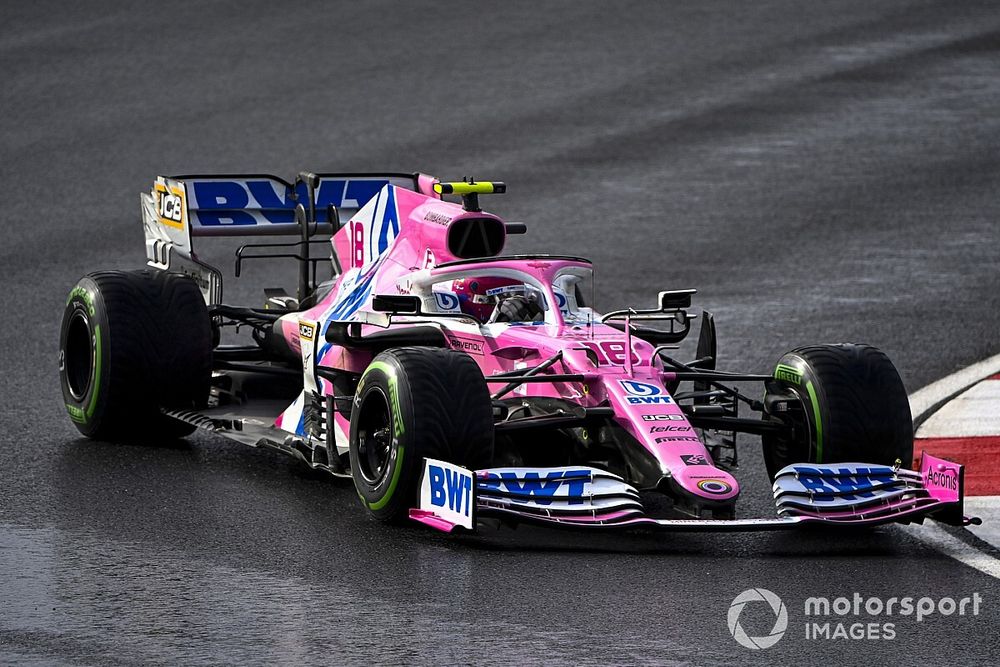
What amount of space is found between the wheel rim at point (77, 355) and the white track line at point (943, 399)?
5.18 m

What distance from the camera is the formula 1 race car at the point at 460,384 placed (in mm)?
8312

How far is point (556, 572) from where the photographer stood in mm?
7809

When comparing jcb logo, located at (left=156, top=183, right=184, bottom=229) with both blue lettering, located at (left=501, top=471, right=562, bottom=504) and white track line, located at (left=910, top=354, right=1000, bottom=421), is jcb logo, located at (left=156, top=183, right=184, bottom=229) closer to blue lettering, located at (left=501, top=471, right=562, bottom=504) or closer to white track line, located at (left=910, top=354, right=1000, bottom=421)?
blue lettering, located at (left=501, top=471, right=562, bottom=504)

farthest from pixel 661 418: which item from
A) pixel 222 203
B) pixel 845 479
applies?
pixel 222 203

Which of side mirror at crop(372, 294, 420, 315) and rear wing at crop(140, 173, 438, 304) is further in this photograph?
rear wing at crop(140, 173, 438, 304)

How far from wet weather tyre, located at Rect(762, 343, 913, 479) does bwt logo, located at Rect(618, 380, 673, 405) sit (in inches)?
34.3

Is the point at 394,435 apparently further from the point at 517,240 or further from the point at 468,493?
the point at 517,240

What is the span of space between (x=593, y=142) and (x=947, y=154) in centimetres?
433

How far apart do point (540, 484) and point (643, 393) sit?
92 cm

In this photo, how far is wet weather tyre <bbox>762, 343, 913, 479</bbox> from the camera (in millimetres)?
9023

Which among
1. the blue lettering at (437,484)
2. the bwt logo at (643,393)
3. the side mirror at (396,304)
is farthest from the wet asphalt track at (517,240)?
the side mirror at (396,304)

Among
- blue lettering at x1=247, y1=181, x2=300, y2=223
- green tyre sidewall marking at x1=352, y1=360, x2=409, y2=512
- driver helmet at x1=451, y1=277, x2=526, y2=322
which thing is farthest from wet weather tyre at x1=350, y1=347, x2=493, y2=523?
blue lettering at x1=247, y1=181, x2=300, y2=223

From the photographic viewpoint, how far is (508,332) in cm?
930

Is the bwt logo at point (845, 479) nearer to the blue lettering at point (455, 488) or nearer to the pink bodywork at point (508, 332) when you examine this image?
the pink bodywork at point (508, 332)
